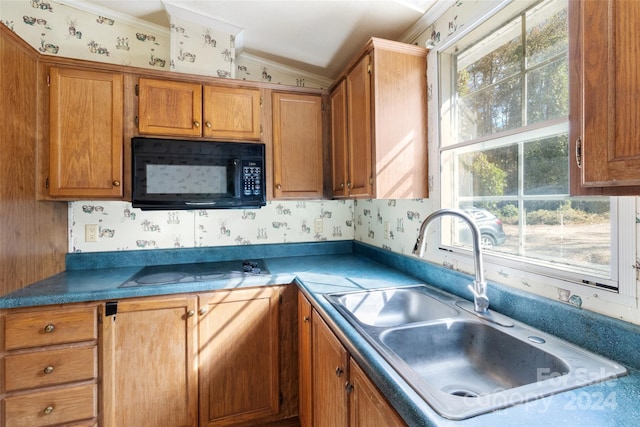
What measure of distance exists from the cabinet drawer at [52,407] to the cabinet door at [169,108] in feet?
4.56

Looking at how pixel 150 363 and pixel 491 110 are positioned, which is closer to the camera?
pixel 491 110

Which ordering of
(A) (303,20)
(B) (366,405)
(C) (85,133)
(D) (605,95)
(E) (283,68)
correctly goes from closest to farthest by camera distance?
(D) (605,95) < (B) (366,405) < (C) (85,133) < (A) (303,20) < (E) (283,68)

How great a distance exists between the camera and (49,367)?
4.73ft

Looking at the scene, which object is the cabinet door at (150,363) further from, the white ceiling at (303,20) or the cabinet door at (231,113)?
the white ceiling at (303,20)

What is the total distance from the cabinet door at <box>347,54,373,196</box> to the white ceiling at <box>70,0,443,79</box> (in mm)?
304

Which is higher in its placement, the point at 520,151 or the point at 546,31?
the point at 546,31

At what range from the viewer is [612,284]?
89 cm

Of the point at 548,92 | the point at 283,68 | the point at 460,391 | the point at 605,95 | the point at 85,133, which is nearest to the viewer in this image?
the point at 605,95

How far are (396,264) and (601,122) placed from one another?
1462 millimetres

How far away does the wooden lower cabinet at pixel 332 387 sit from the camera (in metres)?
0.86

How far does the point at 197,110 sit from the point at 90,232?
3.53 ft

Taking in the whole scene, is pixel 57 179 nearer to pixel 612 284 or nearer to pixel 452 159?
pixel 452 159

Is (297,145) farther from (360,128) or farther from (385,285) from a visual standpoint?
(385,285)

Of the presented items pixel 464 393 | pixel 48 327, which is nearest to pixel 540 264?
pixel 464 393
